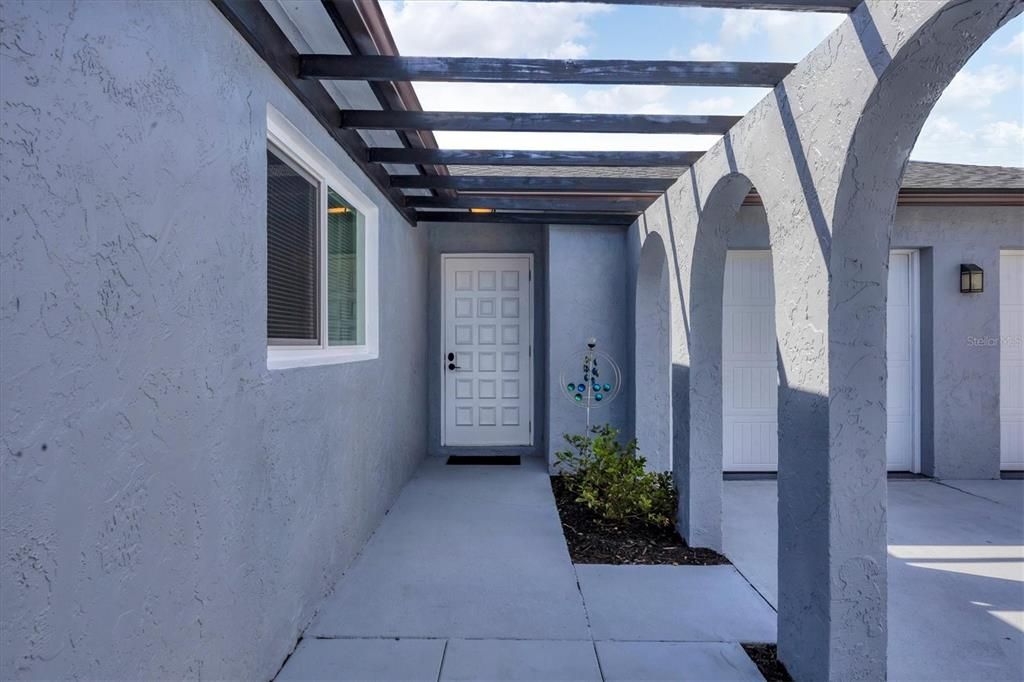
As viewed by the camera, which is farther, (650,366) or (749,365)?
(749,365)

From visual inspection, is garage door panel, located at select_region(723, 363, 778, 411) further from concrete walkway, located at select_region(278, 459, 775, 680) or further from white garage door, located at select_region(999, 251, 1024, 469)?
concrete walkway, located at select_region(278, 459, 775, 680)

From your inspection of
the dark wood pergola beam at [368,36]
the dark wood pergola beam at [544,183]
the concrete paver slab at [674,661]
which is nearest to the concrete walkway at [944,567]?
the concrete paver slab at [674,661]

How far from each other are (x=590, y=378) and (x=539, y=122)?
3121 millimetres

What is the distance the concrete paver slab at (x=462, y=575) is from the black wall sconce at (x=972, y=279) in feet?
14.8

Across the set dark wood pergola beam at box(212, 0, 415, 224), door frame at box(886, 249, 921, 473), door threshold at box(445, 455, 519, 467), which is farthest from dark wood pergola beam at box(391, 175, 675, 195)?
door frame at box(886, 249, 921, 473)

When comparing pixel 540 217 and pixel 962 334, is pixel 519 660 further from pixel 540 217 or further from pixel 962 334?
pixel 962 334

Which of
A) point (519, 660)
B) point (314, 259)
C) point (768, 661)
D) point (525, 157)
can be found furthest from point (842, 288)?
point (314, 259)

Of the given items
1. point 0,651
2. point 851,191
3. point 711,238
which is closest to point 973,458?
point 711,238

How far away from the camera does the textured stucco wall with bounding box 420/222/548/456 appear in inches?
253

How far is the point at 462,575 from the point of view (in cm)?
324

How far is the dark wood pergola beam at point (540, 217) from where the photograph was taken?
5.30m

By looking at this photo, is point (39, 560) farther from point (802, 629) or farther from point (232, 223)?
point (802, 629)

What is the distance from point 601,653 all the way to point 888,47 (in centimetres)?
255

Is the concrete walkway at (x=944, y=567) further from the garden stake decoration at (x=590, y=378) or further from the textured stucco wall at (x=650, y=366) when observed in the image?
the garden stake decoration at (x=590, y=378)
